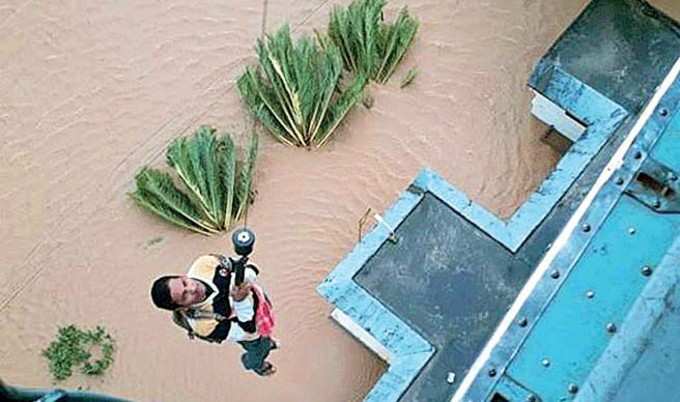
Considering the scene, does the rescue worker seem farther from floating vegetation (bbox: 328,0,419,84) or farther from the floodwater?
floating vegetation (bbox: 328,0,419,84)

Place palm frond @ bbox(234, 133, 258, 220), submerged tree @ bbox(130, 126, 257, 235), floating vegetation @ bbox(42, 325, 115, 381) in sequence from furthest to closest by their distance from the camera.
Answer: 1. palm frond @ bbox(234, 133, 258, 220)
2. submerged tree @ bbox(130, 126, 257, 235)
3. floating vegetation @ bbox(42, 325, 115, 381)

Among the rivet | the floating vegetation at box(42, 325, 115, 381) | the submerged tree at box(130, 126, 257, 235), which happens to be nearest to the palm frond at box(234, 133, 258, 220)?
the submerged tree at box(130, 126, 257, 235)

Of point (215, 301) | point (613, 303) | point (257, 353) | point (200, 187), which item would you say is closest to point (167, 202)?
point (200, 187)

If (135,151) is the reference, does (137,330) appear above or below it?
below

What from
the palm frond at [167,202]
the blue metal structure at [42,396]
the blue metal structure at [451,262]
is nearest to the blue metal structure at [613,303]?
the blue metal structure at [451,262]

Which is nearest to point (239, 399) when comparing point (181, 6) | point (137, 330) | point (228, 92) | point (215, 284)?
point (137, 330)

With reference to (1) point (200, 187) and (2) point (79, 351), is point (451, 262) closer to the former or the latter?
(1) point (200, 187)

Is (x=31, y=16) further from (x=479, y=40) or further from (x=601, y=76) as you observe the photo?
(x=601, y=76)
